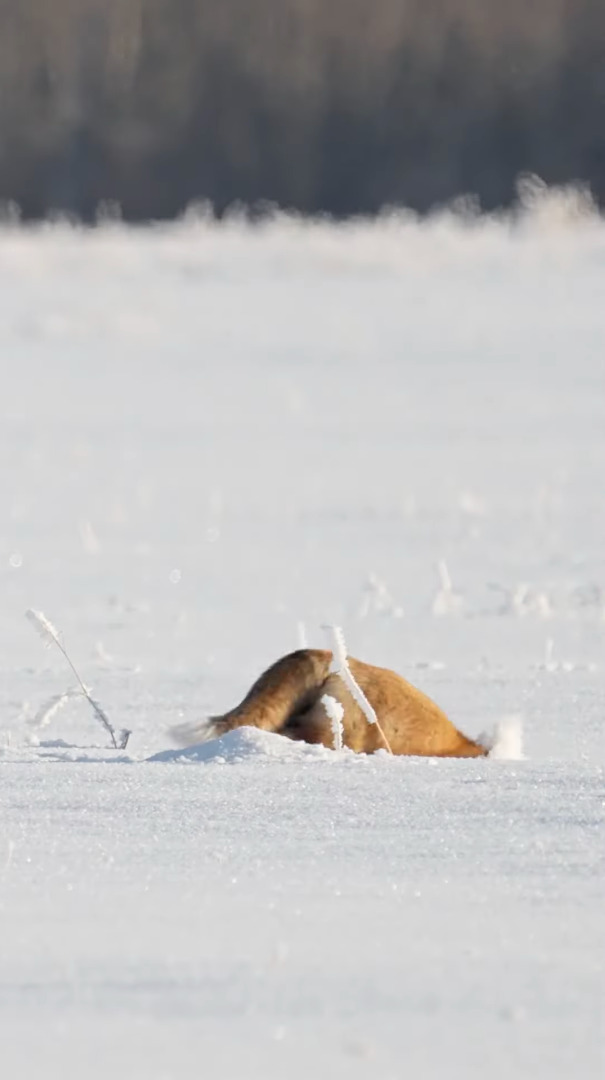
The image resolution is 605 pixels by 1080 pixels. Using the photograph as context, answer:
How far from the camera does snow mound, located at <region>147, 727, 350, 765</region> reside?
4.36 metres

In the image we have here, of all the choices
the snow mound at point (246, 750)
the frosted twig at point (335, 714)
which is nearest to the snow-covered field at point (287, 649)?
the snow mound at point (246, 750)

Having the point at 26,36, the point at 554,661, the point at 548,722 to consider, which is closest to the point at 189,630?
Answer: the point at 554,661

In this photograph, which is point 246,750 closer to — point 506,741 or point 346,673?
point 346,673

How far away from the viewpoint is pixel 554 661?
271 inches

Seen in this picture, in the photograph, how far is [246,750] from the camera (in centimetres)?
438

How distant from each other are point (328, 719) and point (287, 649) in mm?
2518

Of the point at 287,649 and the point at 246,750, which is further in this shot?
the point at 287,649

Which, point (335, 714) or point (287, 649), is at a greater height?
point (335, 714)

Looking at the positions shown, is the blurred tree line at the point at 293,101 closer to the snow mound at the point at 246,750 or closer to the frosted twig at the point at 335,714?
the frosted twig at the point at 335,714

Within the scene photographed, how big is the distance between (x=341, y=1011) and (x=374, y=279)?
21.2m

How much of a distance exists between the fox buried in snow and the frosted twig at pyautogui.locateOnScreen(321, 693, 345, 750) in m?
0.08

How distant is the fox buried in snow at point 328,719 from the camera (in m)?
4.75

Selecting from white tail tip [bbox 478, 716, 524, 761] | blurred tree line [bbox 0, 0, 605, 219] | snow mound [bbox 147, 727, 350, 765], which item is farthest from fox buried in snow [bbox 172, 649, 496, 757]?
blurred tree line [bbox 0, 0, 605, 219]

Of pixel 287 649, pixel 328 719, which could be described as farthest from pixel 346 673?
pixel 287 649
